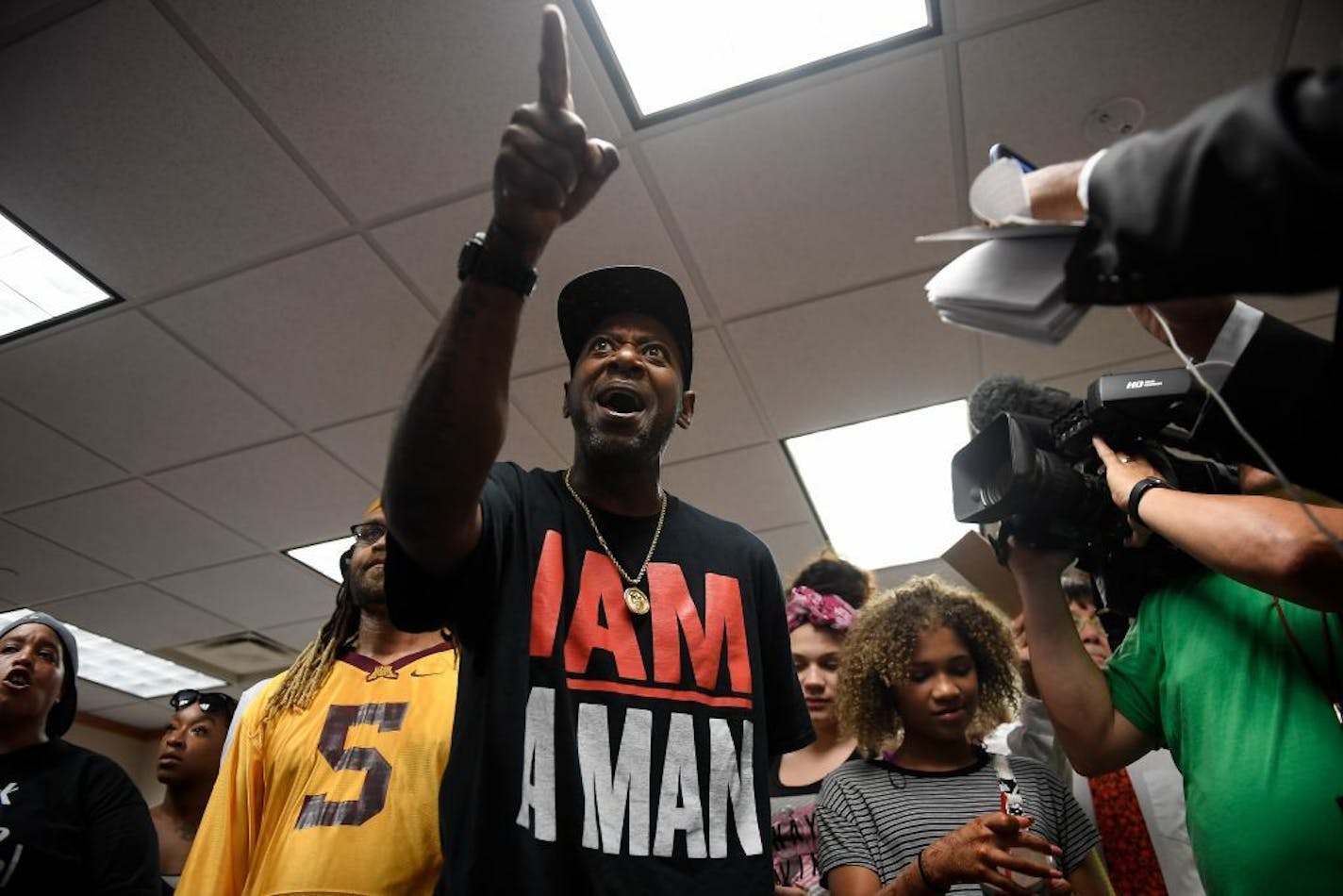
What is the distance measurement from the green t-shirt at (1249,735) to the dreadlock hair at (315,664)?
1.40m

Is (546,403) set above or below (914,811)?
above

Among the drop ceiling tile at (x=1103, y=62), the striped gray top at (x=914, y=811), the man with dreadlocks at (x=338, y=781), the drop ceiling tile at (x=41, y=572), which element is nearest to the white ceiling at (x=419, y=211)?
the drop ceiling tile at (x=1103, y=62)

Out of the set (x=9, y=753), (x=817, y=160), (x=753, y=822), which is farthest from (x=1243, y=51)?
(x=9, y=753)

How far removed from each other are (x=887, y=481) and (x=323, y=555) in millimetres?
2631

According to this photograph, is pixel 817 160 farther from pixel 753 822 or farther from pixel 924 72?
pixel 753 822

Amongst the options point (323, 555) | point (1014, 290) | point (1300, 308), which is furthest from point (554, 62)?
point (323, 555)

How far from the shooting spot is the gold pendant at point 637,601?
0.99 metres

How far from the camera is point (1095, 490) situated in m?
1.21

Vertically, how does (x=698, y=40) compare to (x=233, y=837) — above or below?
above

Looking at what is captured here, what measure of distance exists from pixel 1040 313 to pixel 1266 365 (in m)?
0.33

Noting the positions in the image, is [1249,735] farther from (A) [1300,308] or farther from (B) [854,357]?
(A) [1300,308]

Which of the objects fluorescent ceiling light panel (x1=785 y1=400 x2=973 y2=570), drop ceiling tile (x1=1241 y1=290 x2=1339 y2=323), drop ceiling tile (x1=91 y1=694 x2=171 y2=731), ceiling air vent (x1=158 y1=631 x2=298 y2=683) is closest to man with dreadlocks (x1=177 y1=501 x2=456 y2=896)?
fluorescent ceiling light panel (x1=785 y1=400 x2=973 y2=570)

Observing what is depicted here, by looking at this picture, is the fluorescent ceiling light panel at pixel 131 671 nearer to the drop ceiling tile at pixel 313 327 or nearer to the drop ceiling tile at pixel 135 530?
the drop ceiling tile at pixel 135 530

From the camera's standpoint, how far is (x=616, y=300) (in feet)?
3.96
